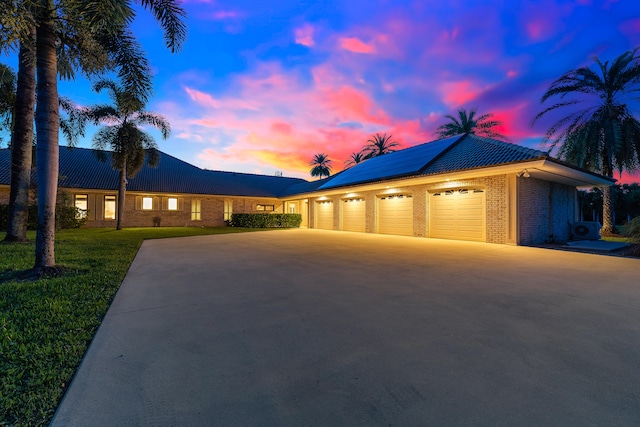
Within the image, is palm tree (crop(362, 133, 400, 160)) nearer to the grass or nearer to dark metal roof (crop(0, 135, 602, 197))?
dark metal roof (crop(0, 135, 602, 197))

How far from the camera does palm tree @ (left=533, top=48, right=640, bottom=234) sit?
611 inches

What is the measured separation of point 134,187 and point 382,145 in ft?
104

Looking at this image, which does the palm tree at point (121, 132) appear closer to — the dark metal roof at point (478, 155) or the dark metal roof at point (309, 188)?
the dark metal roof at point (309, 188)

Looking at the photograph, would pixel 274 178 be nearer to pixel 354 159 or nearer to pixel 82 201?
pixel 354 159

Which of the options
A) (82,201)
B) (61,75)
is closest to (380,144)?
(82,201)

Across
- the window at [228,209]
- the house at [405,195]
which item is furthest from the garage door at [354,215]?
the window at [228,209]

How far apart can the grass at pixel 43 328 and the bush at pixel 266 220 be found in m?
18.1

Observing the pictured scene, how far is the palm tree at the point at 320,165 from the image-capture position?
5942cm

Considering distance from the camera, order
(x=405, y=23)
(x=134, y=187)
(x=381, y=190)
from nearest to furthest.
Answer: (x=405, y=23) → (x=381, y=190) → (x=134, y=187)

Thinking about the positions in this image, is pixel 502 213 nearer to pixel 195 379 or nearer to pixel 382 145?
pixel 195 379

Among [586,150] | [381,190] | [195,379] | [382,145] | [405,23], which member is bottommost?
[195,379]

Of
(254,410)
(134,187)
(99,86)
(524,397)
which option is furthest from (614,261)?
(134,187)

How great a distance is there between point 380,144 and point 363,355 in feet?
133

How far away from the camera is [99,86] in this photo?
1827 centimetres
